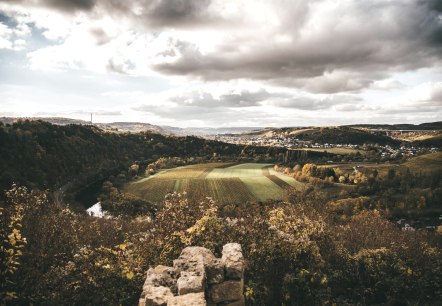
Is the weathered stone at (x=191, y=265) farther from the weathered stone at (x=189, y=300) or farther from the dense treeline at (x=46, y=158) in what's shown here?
the dense treeline at (x=46, y=158)

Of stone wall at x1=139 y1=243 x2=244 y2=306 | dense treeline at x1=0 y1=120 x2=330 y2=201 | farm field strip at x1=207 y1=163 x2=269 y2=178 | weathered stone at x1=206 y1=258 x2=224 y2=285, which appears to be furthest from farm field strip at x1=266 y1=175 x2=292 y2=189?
weathered stone at x1=206 y1=258 x2=224 y2=285

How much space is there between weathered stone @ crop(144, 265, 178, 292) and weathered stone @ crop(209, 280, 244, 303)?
1.56 meters

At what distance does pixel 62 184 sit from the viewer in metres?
150

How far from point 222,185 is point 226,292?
11358 centimetres

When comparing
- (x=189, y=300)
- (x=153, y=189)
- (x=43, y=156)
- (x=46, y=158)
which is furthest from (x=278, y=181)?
(x=189, y=300)

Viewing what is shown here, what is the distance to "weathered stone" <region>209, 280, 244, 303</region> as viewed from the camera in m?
12.5

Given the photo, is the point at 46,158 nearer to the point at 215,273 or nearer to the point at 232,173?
the point at 232,173

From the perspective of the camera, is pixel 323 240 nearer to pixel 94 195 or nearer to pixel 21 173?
pixel 94 195

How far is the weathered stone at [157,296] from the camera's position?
34.9 feet

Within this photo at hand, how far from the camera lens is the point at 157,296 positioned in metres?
10.9

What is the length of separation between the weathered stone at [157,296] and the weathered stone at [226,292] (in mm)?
2132

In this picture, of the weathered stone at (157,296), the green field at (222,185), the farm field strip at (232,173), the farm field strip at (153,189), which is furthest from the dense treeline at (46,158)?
the weathered stone at (157,296)

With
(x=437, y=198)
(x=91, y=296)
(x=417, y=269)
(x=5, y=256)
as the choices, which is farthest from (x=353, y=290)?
(x=437, y=198)

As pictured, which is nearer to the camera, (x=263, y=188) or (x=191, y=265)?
(x=191, y=265)
